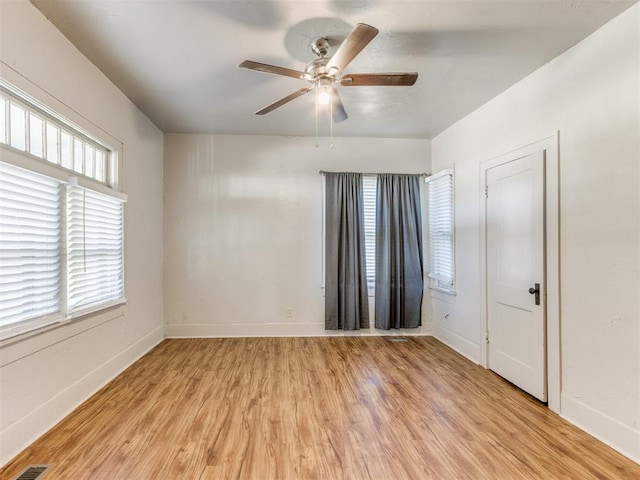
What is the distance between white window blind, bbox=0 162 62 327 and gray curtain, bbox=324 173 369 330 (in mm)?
2913

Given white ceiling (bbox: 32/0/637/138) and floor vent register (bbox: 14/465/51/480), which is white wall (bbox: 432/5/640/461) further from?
floor vent register (bbox: 14/465/51/480)

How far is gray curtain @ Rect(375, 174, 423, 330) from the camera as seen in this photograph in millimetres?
4410

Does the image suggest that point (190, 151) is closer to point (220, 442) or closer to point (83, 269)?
point (83, 269)

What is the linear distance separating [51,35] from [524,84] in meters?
3.72

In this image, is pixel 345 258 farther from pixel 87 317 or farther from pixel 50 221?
pixel 50 221

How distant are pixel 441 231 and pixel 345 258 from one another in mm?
1343

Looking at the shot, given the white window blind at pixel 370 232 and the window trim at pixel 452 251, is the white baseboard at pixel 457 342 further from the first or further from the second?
the white window blind at pixel 370 232

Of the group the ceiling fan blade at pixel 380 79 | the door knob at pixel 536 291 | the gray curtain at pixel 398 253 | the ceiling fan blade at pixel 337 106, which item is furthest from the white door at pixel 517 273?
the ceiling fan blade at pixel 337 106

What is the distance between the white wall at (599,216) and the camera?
1966 millimetres

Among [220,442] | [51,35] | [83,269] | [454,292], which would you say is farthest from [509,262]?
[51,35]

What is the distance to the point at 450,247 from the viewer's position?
409cm

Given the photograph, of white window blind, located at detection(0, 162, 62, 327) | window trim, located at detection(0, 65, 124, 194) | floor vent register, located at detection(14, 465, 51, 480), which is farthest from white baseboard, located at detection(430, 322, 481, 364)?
window trim, located at detection(0, 65, 124, 194)

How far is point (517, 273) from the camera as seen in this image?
2.88m

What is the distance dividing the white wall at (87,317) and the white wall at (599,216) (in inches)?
146
